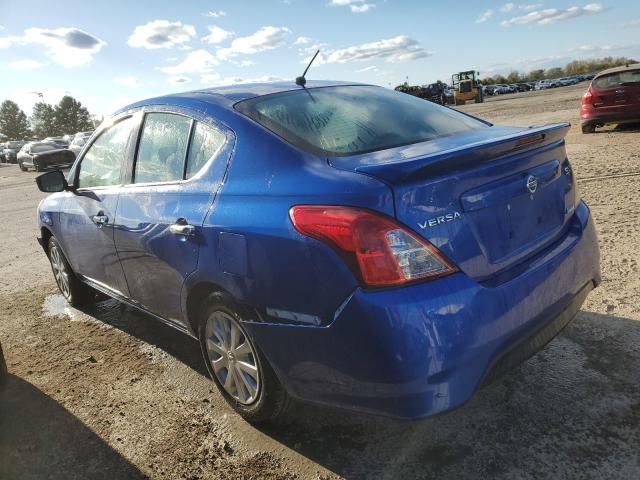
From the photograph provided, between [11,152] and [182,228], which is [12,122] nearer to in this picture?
[11,152]

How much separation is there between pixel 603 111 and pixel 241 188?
38.8 feet

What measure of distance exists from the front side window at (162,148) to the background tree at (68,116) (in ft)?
357

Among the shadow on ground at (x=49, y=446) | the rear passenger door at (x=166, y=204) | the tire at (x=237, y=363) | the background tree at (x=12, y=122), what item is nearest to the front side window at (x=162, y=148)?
the rear passenger door at (x=166, y=204)

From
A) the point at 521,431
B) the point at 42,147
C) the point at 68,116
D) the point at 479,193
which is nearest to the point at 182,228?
the point at 479,193

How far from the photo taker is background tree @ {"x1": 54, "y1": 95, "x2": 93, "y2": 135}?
102812mm

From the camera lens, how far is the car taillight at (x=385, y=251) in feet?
6.42

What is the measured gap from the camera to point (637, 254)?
439 cm

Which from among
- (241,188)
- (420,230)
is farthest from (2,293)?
(420,230)

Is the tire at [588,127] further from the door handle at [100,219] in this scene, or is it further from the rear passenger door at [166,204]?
the door handle at [100,219]

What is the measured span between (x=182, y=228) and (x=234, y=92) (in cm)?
85

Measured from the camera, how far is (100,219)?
3.61 meters

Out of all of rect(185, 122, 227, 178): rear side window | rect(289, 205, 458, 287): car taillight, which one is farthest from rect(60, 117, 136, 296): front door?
rect(289, 205, 458, 287): car taillight

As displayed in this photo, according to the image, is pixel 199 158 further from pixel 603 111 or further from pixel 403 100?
pixel 603 111

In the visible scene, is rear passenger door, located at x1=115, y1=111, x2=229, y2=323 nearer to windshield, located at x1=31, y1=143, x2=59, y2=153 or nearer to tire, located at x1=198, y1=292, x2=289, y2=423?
tire, located at x1=198, y1=292, x2=289, y2=423
